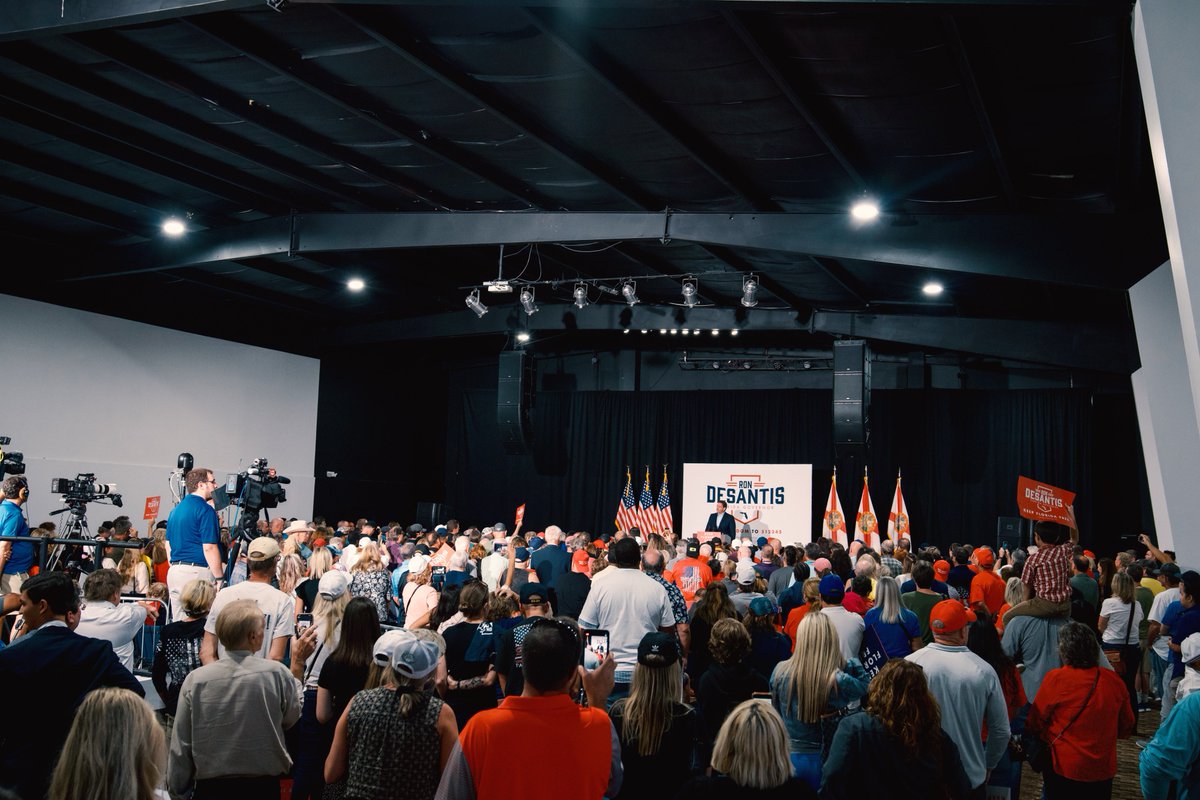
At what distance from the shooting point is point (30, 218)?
12047 mm

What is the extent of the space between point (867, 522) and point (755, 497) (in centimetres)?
208

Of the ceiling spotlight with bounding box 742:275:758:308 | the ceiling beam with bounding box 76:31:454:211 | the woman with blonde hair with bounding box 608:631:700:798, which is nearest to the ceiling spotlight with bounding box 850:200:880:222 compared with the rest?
the ceiling spotlight with bounding box 742:275:758:308

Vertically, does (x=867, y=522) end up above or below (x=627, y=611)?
above

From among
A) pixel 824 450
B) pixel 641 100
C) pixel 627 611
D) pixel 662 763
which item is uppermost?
pixel 641 100

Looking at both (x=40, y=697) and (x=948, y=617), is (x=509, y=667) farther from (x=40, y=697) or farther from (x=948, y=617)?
(x=948, y=617)

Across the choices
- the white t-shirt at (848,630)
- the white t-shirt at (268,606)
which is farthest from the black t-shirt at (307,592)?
the white t-shirt at (848,630)

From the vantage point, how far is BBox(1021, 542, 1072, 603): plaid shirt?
557 cm

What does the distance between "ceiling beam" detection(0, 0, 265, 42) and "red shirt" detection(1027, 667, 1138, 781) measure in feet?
19.6

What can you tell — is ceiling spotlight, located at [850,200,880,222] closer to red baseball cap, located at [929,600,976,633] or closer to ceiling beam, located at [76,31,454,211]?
ceiling beam, located at [76,31,454,211]

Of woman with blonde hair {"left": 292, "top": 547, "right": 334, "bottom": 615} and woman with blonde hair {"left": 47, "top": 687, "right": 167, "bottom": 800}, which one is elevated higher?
woman with blonde hair {"left": 292, "top": 547, "right": 334, "bottom": 615}

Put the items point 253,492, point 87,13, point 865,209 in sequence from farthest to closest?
point 865,209
point 253,492
point 87,13

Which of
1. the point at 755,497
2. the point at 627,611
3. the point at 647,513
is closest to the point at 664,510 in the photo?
the point at 647,513

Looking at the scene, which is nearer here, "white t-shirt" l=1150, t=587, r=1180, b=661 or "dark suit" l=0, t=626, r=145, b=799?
"dark suit" l=0, t=626, r=145, b=799

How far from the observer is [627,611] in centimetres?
520
